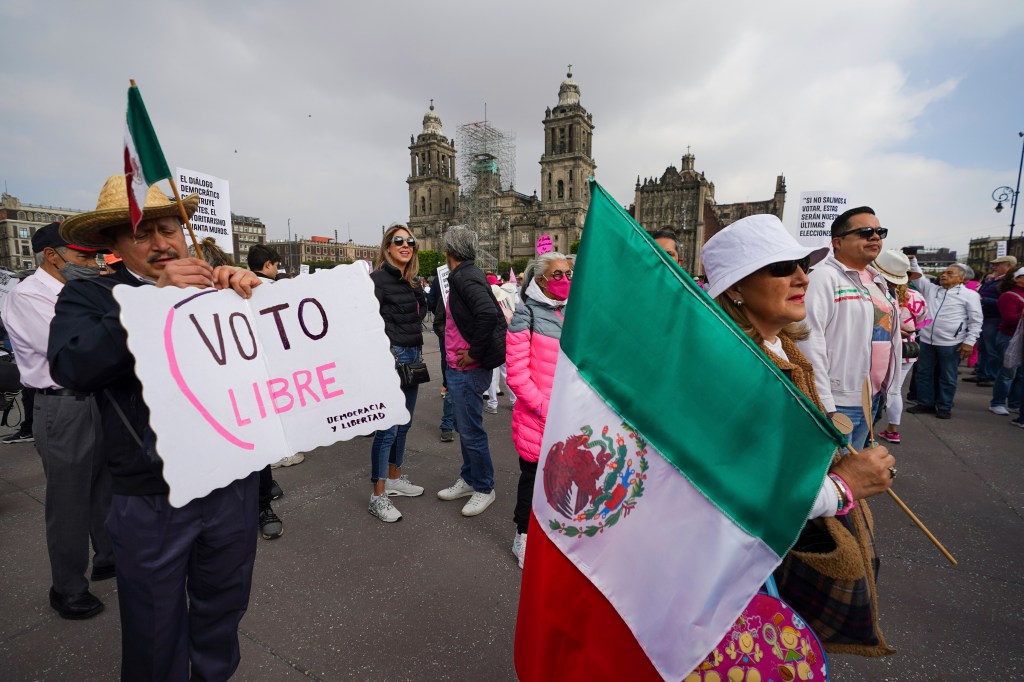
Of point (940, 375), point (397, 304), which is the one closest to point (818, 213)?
point (940, 375)

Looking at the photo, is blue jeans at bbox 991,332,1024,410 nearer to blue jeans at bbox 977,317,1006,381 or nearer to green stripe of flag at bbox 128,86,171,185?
blue jeans at bbox 977,317,1006,381

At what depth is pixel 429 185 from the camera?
88.8m

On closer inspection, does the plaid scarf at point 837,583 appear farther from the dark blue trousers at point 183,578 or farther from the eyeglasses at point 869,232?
the eyeglasses at point 869,232

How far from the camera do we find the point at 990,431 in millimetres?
6367

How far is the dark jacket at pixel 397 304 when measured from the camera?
3799 millimetres

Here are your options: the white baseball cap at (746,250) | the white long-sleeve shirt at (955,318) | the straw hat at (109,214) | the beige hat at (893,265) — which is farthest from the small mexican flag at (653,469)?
the white long-sleeve shirt at (955,318)

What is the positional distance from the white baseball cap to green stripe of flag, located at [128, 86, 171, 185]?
1814 millimetres

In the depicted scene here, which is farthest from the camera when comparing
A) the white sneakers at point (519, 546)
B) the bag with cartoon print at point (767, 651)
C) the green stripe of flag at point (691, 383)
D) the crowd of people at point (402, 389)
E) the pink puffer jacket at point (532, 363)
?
the white sneakers at point (519, 546)

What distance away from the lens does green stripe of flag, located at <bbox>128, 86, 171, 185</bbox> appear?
156 centimetres

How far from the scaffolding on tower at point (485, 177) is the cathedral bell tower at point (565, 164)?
673cm

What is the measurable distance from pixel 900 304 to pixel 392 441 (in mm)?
5875

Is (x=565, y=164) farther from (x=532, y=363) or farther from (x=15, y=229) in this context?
(x=15, y=229)

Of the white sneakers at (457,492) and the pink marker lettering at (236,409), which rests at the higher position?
the pink marker lettering at (236,409)

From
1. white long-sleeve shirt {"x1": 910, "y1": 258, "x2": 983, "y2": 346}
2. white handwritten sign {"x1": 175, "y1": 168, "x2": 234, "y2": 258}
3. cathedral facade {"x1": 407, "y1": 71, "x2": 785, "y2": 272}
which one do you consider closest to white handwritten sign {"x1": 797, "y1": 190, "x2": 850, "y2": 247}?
white long-sleeve shirt {"x1": 910, "y1": 258, "x2": 983, "y2": 346}
